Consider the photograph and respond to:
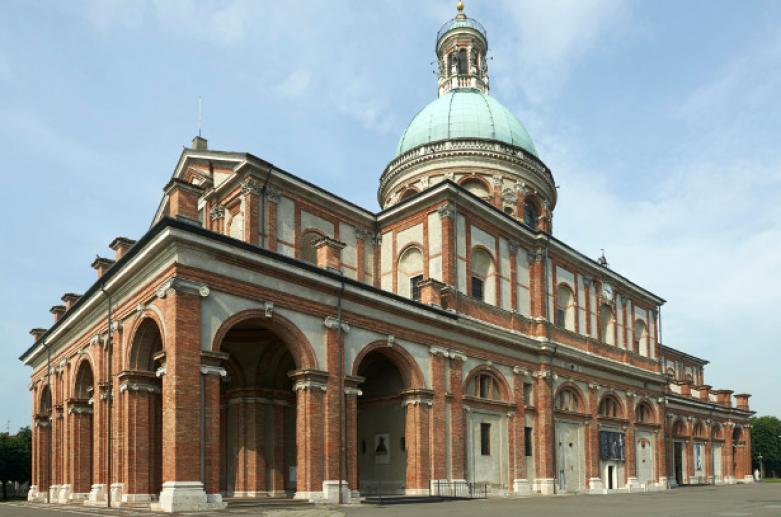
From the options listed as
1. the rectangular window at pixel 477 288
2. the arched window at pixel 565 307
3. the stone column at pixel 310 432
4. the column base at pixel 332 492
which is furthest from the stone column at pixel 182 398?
the arched window at pixel 565 307

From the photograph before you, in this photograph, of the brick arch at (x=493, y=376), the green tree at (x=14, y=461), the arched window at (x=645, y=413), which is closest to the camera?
the brick arch at (x=493, y=376)

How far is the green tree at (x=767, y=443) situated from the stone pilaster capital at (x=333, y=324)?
104441 mm

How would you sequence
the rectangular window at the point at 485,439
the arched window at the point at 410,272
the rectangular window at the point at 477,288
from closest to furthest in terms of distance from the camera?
the rectangular window at the point at 485,439, the arched window at the point at 410,272, the rectangular window at the point at 477,288

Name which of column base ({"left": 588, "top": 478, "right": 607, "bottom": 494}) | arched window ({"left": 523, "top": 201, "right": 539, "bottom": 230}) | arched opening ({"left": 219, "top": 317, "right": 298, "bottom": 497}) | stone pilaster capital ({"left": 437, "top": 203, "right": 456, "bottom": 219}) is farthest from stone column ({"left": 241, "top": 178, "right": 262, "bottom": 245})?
column base ({"left": 588, "top": 478, "right": 607, "bottom": 494})

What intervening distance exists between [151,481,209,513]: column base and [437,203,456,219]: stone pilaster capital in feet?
59.3

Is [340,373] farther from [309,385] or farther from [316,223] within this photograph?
[316,223]

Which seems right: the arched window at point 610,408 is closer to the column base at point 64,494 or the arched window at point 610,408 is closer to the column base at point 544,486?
the column base at point 544,486

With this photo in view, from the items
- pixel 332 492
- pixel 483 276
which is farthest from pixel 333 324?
pixel 483 276

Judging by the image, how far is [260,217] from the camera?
103 feet

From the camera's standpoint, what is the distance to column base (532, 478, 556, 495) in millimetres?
36750

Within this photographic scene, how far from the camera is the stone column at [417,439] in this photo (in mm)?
29422

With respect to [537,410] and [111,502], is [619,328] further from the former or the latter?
[111,502]

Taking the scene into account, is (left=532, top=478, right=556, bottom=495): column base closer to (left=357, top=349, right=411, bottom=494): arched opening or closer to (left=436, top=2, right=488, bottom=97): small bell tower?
(left=357, top=349, right=411, bottom=494): arched opening

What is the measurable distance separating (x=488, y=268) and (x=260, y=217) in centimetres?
1239
